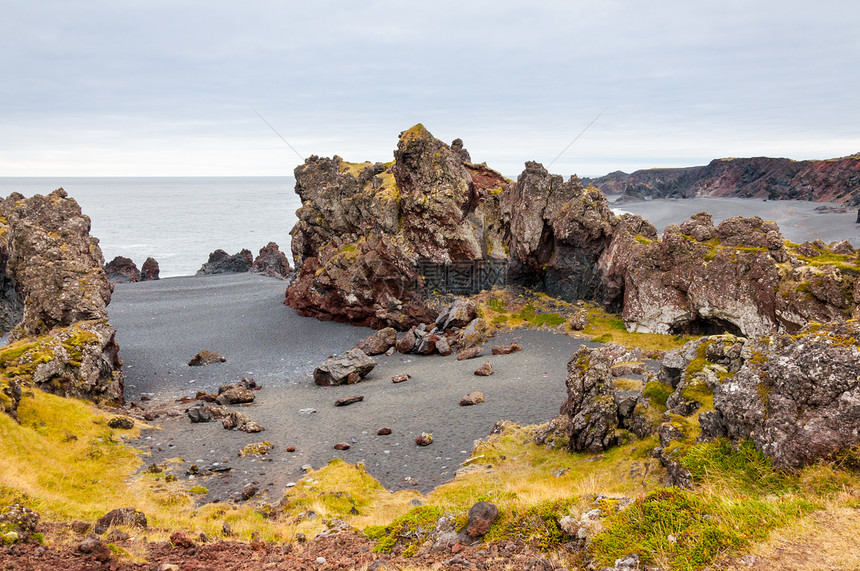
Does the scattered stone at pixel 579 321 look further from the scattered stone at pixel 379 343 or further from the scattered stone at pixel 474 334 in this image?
the scattered stone at pixel 379 343

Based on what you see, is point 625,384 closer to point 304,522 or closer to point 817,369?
point 817,369

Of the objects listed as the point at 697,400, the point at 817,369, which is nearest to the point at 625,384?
the point at 697,400

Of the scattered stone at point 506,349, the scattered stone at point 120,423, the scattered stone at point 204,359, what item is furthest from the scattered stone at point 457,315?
the scattered stone at point 120,423

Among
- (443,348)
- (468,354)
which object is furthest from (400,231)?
(468,354)

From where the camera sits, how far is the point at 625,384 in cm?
2428

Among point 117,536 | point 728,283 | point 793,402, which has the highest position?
point 793,402

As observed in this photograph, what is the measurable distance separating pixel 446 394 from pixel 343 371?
771 centimetres

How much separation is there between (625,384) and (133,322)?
157 feet

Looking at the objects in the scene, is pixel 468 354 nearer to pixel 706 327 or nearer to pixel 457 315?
pixel 457 315

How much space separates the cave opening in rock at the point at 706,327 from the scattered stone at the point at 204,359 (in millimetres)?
33865

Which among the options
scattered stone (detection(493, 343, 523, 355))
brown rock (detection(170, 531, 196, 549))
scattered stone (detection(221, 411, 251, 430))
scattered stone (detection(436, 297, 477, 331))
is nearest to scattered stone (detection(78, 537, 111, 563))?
brown rock (detection(170, 531, 196, 549))

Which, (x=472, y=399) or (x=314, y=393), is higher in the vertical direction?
(x=472, y=399)

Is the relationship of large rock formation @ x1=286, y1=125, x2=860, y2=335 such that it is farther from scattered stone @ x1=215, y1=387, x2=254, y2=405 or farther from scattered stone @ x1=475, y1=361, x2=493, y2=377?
scattered stone @ x1=215, y1=387, x2=254, y2=405

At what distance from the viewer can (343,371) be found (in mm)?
33000
